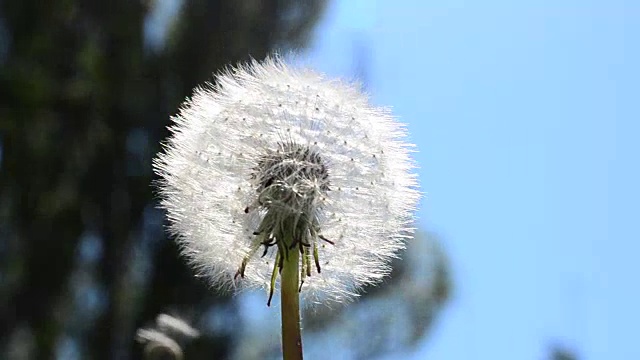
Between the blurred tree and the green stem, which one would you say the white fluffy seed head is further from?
the blurred tree

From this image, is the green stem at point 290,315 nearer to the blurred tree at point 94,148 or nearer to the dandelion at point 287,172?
the dandelion at point 287,172

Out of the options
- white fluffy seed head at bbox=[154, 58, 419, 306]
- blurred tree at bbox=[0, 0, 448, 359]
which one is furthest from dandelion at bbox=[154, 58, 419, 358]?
blurred tree at bbox=[0, 0, 448, 359]

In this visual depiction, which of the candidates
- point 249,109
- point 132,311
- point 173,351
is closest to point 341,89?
point 249,109

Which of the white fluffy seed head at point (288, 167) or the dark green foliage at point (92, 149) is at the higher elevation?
the dark green foliage at point (92, 149)

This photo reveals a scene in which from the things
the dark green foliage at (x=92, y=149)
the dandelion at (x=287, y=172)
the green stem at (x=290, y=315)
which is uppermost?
the dark green foliage at (x=92, y=149)

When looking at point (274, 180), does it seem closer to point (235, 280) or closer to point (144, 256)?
point (235, 280)

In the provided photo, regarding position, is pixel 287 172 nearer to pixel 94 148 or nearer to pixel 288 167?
pixel 288 167

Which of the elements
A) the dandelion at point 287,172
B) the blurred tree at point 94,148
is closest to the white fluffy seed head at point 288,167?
the dandelion at point 287,172
